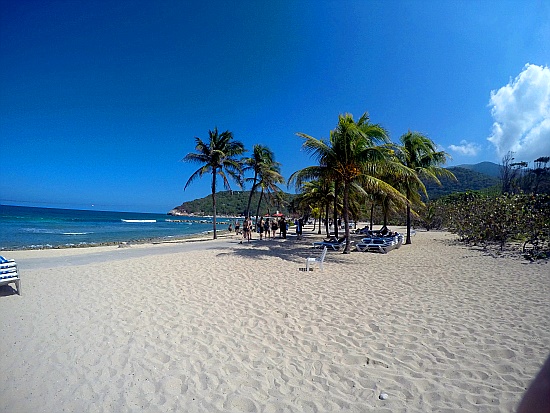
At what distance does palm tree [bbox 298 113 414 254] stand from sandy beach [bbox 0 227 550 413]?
19.1 feet

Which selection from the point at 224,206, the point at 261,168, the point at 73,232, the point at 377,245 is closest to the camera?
the point at 377,245

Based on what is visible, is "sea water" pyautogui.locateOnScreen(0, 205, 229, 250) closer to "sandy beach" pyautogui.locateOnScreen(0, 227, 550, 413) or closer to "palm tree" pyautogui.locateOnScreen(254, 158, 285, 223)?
"palm tree" pyautogui.locateOnScreen(254, 158, 285, 223)

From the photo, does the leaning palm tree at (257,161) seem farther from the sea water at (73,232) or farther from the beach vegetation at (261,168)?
the sea water at (73,232)

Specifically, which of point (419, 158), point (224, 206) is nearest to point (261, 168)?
point (419, 158)

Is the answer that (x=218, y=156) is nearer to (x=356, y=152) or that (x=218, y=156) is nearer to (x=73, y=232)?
(x=356, y=152)

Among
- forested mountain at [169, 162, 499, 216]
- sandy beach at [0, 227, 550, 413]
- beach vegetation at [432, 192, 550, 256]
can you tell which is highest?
forested mountain at [169, 162, 499, 216]

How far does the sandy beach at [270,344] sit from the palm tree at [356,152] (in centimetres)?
583

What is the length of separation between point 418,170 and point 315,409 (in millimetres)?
17109

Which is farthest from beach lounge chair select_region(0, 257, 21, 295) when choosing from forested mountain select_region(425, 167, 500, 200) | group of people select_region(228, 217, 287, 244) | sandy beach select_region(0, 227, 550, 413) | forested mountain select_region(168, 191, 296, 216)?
forested mountain select_region(168, 191, 296, 216)

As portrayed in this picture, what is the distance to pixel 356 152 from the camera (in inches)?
483

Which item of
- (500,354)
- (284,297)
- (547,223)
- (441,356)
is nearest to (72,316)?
(284,297)

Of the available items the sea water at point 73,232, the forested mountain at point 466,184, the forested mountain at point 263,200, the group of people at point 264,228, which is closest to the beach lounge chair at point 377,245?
the group of people at point 264,228

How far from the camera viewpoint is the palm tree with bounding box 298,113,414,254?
12023mm

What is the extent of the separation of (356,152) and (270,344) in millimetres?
9914
